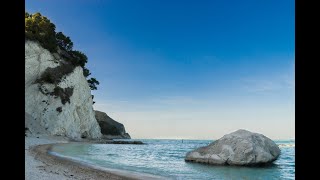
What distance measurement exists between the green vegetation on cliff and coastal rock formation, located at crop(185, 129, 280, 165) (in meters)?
47.7

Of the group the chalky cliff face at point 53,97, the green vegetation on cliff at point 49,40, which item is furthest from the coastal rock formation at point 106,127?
the chalky cliff face at point 53,97

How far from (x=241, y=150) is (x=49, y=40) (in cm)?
5457

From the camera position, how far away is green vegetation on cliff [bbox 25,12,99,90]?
62719 mm

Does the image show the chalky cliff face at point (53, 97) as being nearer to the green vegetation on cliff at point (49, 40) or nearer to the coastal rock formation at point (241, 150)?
the green vegetation on cliff at point (49, 40)

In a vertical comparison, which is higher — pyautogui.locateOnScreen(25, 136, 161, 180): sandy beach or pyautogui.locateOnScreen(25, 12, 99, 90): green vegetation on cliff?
pyautogui.locateOnScreen(25, 12, 99, 90): green vegetation on cliff

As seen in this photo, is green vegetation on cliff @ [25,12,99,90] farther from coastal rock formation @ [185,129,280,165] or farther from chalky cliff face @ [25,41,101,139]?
coastal rock formation @ [185,129,280,165]

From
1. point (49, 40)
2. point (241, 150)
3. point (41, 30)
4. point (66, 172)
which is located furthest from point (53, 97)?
point (66, 172)

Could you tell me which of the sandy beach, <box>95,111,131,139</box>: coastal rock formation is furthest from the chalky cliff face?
<box>95,111,131,139</box>: coastal rock formation

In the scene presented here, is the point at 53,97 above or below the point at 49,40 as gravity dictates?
below

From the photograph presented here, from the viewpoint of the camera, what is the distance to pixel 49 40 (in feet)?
217

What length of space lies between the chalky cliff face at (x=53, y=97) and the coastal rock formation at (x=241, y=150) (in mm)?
42700

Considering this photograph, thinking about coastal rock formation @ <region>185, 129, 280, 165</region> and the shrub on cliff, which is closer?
coastal rock formation @ <region>185, 129, 280, 165</region>

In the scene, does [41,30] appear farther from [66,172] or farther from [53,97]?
[66,172]
